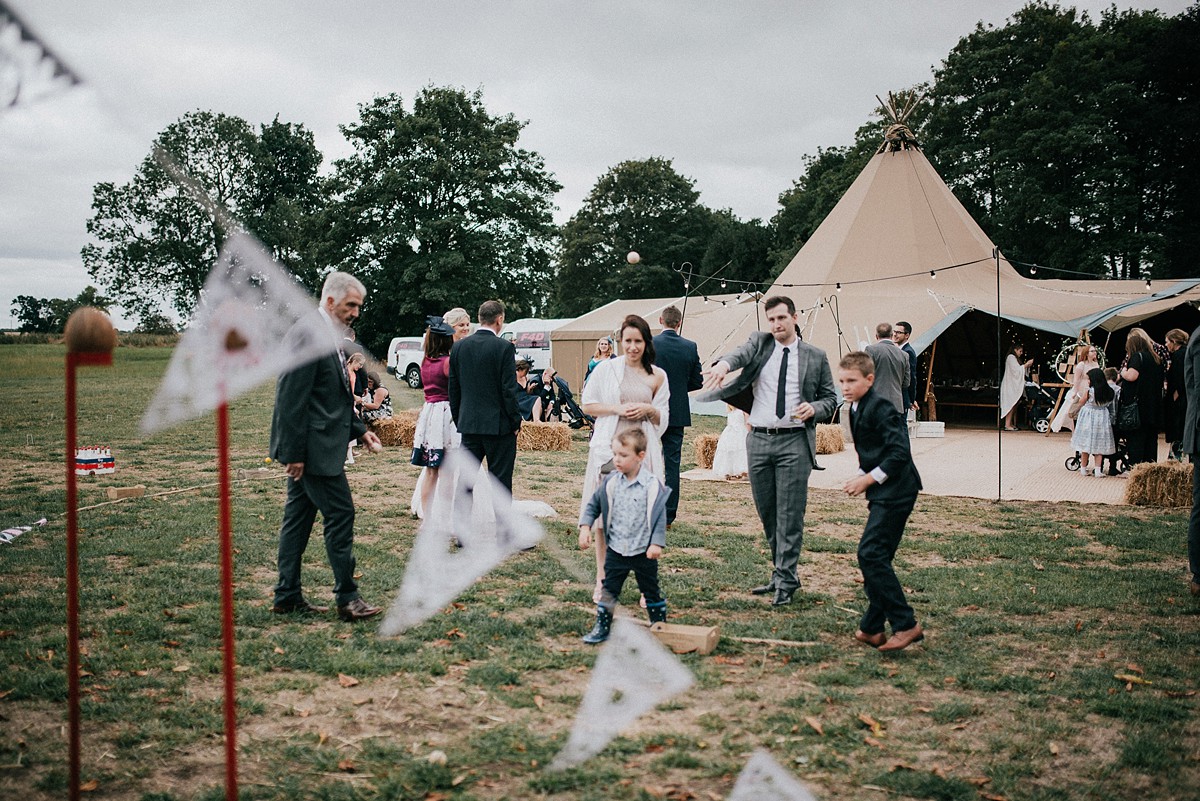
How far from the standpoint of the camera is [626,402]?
5238mm

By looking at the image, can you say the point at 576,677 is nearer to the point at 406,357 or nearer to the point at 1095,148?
the point at 406,357

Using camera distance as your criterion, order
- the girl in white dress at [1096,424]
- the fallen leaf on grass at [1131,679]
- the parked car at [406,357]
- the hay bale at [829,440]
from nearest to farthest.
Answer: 1. the fallen leaf on grass at [1131,679]
2. the girl in white dress at [1096,424]
3. the hay bale at [829,440]
4. the parked car at [406,357]

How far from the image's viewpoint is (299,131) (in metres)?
32.9

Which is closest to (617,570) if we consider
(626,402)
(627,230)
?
(626,402)

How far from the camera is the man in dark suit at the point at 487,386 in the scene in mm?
6484

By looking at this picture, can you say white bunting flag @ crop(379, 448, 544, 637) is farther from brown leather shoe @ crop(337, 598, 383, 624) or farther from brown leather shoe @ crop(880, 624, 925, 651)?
brown leather shoe @ crop(880, 624, 925, 651)

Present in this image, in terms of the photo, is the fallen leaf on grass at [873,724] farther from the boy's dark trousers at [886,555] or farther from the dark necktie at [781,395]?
the dark necktie at [781,395]

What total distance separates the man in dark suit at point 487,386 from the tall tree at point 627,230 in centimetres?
5034

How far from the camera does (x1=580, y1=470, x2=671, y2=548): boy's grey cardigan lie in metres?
4.56

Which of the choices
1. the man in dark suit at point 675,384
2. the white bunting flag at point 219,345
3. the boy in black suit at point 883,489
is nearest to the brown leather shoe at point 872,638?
the boy in black suit at point 883,489

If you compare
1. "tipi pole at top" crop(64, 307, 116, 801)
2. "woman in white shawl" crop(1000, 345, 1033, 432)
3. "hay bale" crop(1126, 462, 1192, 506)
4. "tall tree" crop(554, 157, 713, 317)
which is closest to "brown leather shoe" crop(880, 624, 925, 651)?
"tipi pole at top" crop(64, 307, 116, 801)

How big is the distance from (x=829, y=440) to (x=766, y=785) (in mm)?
11412

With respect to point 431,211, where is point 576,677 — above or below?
below

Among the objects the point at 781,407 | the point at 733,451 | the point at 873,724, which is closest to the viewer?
the point at 873,724
